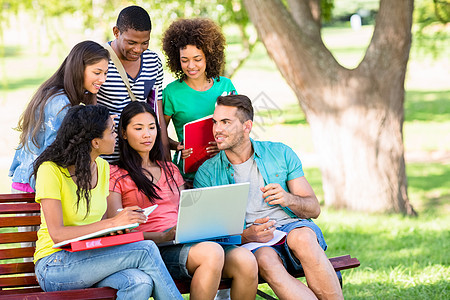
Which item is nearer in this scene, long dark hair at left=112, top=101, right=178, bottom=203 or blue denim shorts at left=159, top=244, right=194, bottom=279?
blue denim shorts at left=159, top=244, right=194, bottom=279

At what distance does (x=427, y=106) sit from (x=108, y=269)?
18110mm

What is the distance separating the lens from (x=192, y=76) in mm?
3963

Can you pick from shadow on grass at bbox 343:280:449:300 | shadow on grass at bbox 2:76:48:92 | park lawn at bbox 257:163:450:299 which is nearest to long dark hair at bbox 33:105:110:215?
park lawn at bbox 257:163:450:299

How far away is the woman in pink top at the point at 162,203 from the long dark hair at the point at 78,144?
1.16 ft

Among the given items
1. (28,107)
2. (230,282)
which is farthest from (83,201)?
(230,282)

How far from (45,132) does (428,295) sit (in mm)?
2854

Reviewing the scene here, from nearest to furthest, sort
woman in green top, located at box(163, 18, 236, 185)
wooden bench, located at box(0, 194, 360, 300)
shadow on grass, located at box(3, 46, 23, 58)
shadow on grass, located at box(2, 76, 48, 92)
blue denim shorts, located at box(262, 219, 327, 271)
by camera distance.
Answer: wooden bench, located at box(0, 194, 360, 300) < blue denim shorts, located at box(262, 219, 327, 271) < woman in green top, located at box(163, 18, 236, 185) < shadow on grass, located at box(2, 76, 48, 92) < shadow on grass, located at box(3, 46, 23, 58)

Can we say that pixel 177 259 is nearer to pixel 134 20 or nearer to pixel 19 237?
pixel 19 237

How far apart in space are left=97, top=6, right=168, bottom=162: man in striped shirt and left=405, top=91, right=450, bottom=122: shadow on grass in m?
13.9

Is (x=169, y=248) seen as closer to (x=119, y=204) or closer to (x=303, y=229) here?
(x=119, y=204)

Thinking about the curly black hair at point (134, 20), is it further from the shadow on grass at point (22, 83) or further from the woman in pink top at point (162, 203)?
the shadow on grass at point (22, 83)

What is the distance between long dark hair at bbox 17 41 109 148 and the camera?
346cm

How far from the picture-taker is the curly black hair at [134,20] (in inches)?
149

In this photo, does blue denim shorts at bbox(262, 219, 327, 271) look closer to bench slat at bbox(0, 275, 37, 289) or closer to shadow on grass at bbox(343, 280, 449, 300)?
shadow on grass at bbox(343, 280, 449, 300)
